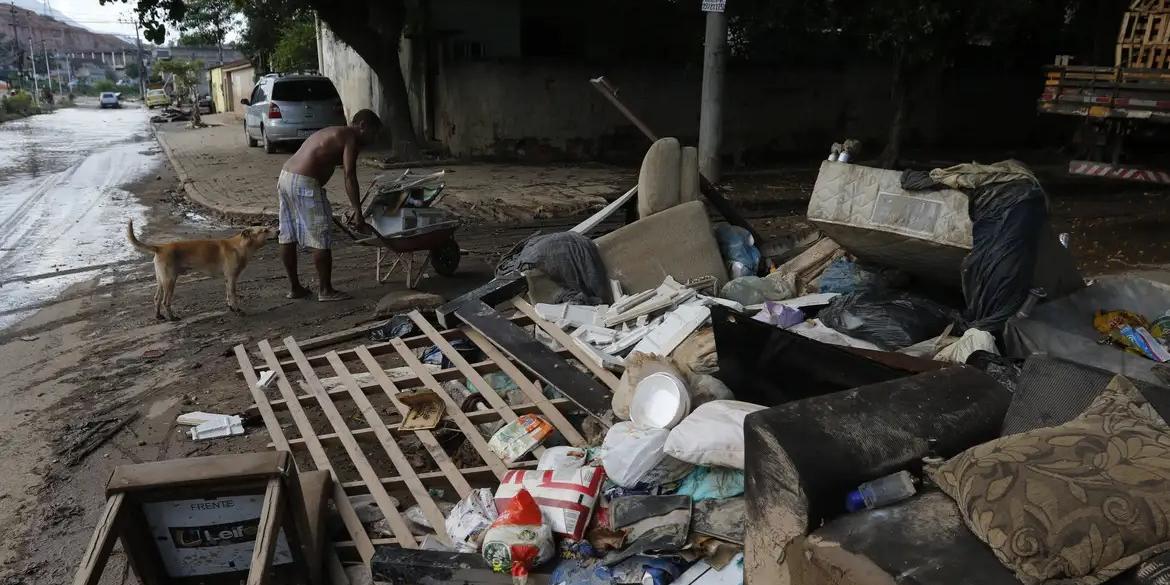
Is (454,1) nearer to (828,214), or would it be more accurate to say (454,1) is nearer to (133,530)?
(828,214)

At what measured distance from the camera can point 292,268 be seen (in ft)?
22.4

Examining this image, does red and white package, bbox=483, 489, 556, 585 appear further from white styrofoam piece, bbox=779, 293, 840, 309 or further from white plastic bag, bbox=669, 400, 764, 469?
white styrofoam piece, bbox=779, 293, 840, 309

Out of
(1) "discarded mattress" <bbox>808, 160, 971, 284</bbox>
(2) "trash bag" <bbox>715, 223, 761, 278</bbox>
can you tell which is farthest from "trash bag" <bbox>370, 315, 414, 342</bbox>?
(1) "discarded mattress" <bbox>808, 160, 971, 284</bbox>

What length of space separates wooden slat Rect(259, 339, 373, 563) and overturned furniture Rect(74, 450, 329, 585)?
0.81ft

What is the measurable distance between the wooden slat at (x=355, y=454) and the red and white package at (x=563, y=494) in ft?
1.51

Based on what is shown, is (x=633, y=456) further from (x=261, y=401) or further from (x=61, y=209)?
(x=61, y=209)

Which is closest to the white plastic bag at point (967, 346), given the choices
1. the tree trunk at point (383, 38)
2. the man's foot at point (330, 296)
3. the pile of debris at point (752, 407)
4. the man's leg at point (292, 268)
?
the pile of debris at point (752, 407)

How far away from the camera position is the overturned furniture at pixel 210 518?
109 inches

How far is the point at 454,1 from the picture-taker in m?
14.7

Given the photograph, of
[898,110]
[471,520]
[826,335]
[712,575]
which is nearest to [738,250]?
[826,335]

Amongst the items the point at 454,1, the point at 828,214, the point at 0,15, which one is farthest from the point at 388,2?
the point at 0,15

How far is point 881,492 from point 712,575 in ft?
2.29

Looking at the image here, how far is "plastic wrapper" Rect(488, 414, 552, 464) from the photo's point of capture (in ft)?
12.6

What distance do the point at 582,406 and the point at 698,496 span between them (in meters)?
1.14
